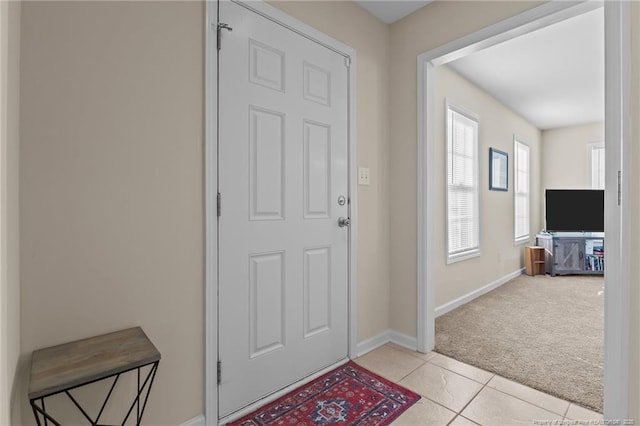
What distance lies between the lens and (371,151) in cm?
246

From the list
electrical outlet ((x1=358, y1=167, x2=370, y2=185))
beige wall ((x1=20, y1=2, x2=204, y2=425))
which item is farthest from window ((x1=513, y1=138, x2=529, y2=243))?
beige wall ((x1=20, y1=2, x2=204, y2=425))

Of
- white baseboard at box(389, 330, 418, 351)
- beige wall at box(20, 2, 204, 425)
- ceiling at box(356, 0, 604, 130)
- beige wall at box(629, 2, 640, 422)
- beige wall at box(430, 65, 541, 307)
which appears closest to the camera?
beige wall at box(20, 2, 204, 425)

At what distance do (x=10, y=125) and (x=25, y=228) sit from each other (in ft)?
1.30

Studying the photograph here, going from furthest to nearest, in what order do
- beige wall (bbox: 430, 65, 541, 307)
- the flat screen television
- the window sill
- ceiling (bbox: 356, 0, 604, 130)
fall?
the flat screen television, the window sill, beige wall (bbox: 430, 65, 541, 307), ceiling (bbox: 356, 0, 604, 130)

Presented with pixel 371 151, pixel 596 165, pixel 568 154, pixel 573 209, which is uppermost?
pixel 568 154

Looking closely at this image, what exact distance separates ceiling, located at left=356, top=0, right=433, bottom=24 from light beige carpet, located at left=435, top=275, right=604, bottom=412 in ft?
8.42

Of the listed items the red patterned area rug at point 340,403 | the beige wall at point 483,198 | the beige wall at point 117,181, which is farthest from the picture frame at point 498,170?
the beige wall at point 117,181

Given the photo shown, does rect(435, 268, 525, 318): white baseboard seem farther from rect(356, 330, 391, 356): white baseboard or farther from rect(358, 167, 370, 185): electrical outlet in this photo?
rect(358, 167, 370, 185): electrical outlet

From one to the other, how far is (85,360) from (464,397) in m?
1.86

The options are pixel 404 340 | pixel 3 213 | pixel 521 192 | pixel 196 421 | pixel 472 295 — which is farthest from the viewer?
pixel 521 192

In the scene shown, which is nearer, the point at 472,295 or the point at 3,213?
the point at 3,213

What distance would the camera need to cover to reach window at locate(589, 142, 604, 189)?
5590 millimetres

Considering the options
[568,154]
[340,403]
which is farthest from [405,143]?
[568,154]

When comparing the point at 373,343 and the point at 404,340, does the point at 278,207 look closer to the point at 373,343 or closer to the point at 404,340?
the point at 373,343
